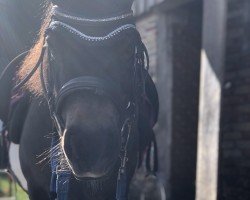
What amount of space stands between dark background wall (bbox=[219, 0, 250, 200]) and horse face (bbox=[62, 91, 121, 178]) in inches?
125

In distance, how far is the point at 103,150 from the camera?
6.08ft

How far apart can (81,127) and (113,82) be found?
27cm

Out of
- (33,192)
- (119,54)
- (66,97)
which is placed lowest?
(33,192)

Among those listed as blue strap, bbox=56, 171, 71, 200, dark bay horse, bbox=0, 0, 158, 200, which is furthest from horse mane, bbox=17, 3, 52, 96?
→ blue strap, bbox=56, 171, 71, 200

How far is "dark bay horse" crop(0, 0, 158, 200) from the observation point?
1.86m

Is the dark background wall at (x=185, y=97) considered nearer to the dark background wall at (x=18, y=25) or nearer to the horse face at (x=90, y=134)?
the dark background wall at (x=18, y=25)

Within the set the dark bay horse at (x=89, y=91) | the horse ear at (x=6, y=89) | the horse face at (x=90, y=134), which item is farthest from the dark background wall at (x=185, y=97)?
the horse face at (x=90, y=134)

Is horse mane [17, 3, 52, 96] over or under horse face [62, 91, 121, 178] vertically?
over

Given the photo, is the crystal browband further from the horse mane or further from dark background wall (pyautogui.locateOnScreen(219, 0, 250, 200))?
dark background wall (pyautogui.locateOnScreen(219, 0, 250, 200))

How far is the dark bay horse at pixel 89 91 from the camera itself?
1.86 m

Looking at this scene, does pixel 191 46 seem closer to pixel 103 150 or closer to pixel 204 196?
pixel 204 196

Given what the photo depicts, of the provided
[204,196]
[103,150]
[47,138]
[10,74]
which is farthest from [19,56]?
[204,196]

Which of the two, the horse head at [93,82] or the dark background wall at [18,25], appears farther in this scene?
the dark background wall at [18,25]

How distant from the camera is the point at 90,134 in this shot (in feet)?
5.97
